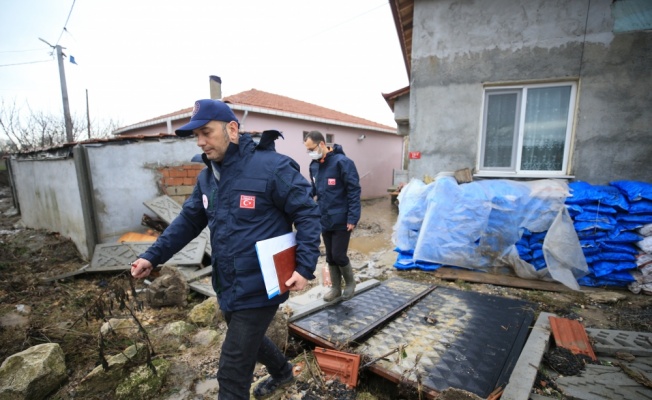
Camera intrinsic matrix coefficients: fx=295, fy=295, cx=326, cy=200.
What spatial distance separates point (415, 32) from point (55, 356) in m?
6.25

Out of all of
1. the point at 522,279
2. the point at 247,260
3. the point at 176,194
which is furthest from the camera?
the point at 176,194

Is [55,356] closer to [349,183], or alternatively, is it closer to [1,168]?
[349,183]

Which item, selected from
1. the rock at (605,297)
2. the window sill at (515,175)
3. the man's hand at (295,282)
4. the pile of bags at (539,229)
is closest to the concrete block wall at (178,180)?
the pile of bags at (539,229)

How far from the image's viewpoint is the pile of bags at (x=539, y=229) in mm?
3885

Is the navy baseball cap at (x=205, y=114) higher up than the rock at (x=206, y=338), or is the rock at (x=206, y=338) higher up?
the navy baseball cap at (x=205, y=114)

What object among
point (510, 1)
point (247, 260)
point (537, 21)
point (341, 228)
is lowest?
point (341, 228)

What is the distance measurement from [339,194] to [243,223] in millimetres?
1711

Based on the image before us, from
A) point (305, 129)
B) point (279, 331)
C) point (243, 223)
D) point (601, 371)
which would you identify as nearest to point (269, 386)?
point (279, 331)

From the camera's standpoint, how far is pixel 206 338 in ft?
9.71

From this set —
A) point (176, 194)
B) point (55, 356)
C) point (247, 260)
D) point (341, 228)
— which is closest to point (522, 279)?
point (341, 228)

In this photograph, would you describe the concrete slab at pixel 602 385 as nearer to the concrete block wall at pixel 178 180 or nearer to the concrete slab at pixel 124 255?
the concrete slab at pixel 124 255

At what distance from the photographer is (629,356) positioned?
2.38 metres

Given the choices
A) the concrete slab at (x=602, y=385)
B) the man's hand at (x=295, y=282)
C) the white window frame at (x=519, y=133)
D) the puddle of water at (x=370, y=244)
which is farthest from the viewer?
the puddle of water at (x=370, y=244)

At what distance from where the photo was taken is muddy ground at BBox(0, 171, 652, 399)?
278cm
